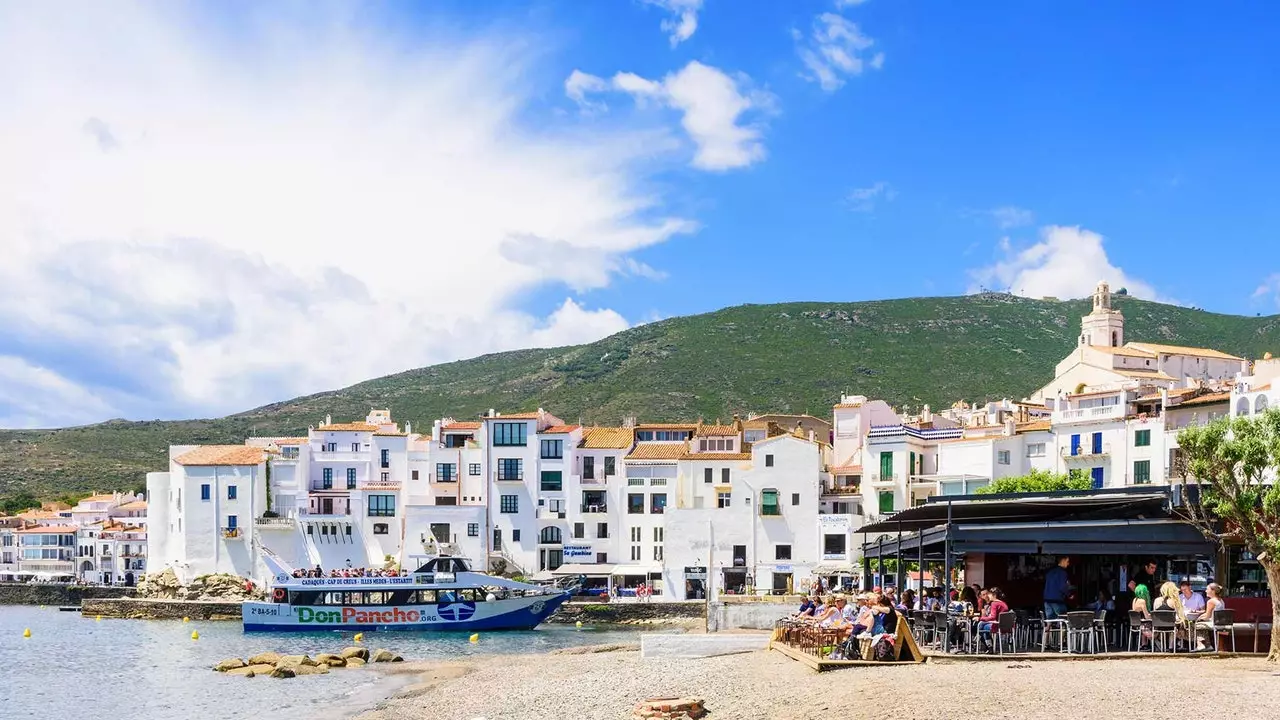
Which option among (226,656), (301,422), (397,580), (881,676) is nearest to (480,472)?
(397,580)

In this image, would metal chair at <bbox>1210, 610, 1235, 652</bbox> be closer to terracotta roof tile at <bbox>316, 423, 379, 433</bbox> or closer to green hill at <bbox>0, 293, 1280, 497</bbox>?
terracotta roof tile at <bbox>316, 423, 379, 433</bbox>

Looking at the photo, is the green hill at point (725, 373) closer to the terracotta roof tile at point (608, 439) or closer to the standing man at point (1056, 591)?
the terracotta roof tile at point (608, 439)

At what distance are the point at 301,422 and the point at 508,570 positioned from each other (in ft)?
258

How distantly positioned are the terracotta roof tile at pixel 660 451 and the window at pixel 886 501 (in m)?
11.5

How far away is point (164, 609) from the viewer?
255 feet

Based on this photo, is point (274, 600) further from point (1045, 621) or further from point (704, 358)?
point (704, 358)

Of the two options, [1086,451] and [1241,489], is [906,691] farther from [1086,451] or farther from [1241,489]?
[1086,451]

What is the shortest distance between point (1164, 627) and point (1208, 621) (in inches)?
27.6

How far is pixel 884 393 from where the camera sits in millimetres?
128250

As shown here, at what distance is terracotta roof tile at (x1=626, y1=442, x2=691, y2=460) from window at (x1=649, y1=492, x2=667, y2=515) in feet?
6.85

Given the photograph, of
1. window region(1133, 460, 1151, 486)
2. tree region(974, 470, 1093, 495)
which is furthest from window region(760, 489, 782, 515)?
window region(1133, 460, 1151, 486)

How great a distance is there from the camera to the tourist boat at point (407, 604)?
6450 cm

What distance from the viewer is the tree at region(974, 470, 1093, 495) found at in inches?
2276

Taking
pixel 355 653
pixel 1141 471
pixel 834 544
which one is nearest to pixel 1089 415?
pixel 1141 471
